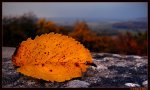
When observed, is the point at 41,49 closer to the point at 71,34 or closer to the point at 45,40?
the point at 45,40

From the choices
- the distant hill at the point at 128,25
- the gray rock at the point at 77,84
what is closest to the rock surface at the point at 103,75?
the gray rock at the point at 77,84

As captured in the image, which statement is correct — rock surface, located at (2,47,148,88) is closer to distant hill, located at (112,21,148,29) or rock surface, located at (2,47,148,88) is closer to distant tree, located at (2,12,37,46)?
distant tree, located at (2,12,37,46)

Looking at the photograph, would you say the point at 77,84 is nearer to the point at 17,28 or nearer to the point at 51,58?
the point at 51,58

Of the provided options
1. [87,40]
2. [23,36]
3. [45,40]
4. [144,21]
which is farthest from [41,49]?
[144,21]

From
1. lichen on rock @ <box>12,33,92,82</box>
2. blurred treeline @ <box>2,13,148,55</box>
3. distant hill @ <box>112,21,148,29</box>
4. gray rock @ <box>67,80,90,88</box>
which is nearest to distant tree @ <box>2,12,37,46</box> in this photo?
blurred treeline @ <box>2,13,148,55</box>

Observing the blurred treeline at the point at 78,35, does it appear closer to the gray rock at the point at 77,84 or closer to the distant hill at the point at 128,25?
the distant hill at the point at 128,25
